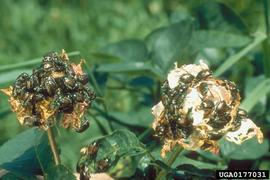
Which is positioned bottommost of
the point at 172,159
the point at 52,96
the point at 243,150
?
the point at 243,150

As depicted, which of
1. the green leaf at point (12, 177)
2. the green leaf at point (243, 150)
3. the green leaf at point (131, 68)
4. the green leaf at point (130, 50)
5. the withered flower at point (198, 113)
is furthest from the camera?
the green leaf at point (130, 50)

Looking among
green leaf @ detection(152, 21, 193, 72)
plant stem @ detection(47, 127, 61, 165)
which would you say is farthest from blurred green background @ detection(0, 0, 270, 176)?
plant stem @ detection(47, 127, 61, 165)

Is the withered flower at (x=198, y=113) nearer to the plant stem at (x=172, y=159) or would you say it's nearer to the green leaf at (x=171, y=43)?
the plant stem at (x=172, y=159)

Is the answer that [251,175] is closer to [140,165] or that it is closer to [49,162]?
[140,165]

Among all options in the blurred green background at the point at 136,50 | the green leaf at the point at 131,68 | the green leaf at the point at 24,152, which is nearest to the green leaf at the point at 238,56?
the blurred green background at the point at 136,50

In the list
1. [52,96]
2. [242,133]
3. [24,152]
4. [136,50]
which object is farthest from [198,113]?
[136,50]

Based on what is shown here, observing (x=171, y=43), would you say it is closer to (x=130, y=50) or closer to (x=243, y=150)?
(x=130, y=50)

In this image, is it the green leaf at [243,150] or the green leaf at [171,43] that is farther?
the green leaf at [171,43]
